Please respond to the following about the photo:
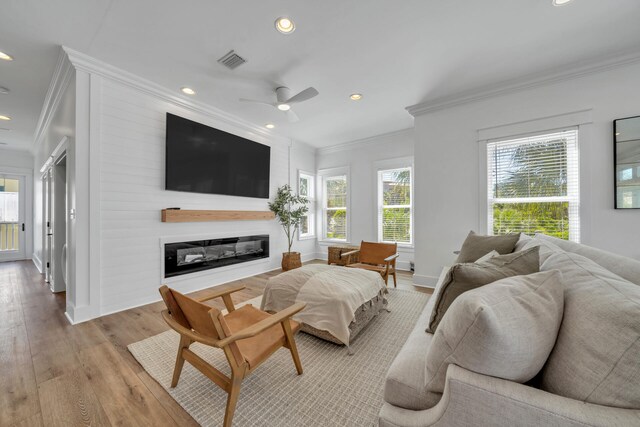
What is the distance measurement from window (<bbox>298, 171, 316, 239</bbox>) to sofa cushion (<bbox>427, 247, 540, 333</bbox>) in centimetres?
464

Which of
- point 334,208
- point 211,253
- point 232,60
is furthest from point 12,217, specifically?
point 334,208

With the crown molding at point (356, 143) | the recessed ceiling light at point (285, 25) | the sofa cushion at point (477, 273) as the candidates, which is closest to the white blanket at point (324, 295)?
the sofa cushion at point (477, 273)

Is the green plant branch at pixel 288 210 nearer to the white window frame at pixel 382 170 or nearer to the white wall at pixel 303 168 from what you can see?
the white wall at pixel 303 168

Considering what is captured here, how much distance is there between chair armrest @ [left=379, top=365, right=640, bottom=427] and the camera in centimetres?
58

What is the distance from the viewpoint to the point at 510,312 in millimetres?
749

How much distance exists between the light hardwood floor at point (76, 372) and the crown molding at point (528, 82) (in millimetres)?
4047

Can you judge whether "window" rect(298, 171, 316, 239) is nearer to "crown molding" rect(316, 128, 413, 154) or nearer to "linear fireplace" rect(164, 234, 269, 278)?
"crown molding" rect(316, 128, 413, 154)

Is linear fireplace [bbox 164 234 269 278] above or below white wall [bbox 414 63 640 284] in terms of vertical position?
below

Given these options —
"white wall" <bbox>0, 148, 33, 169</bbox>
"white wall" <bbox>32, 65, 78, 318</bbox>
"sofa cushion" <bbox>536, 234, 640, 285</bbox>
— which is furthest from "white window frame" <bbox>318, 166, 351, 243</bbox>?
"white wall" <bbox>0, 148, 33, 169</bbox>

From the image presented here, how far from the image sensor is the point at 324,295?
207 cm

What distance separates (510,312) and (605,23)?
123 inches

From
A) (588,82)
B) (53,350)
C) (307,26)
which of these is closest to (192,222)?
(53,350)

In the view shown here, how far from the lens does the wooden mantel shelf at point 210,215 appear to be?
3.23m

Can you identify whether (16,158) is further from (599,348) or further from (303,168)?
(599,348)
